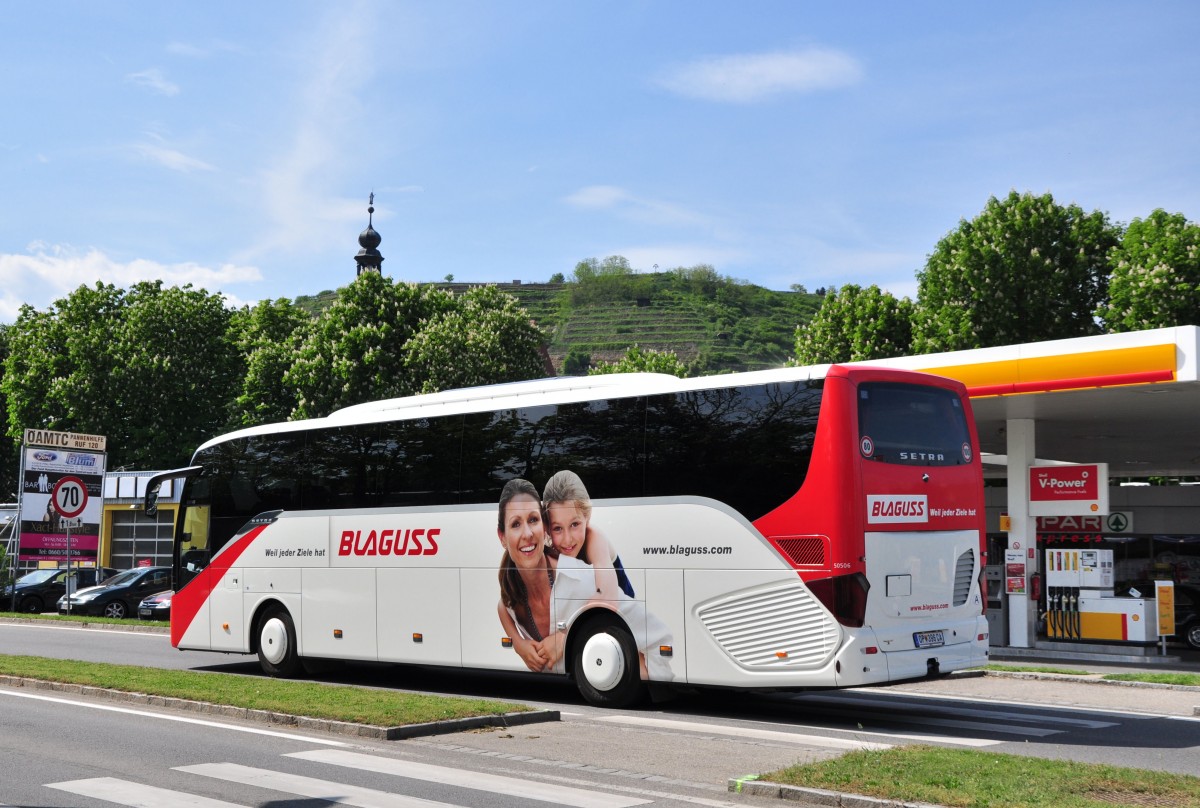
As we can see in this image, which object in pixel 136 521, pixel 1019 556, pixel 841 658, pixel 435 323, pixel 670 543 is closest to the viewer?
pixel 841 658

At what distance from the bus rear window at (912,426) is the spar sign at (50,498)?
2535cm

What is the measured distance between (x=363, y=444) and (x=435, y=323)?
38950 millimetres

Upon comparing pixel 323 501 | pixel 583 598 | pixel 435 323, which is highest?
pixel 435 323

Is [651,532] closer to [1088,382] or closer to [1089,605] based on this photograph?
[1088,382]

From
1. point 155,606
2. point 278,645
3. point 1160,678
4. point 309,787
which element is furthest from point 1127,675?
point 155,606

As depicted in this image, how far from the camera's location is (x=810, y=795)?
8.27 m

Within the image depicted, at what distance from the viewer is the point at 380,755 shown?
33.5ft

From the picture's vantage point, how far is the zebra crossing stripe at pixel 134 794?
808 centimetres

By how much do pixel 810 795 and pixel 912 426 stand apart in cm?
548

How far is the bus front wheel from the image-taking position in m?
17.6

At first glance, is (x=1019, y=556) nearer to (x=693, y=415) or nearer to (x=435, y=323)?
(x=693, y=415)

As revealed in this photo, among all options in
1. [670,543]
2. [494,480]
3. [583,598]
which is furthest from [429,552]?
[670,543]

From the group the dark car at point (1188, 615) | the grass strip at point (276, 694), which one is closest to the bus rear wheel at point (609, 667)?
the grass strip at point (276, 694)

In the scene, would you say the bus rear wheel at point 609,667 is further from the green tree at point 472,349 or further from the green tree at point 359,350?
the green tree at point 359,350
